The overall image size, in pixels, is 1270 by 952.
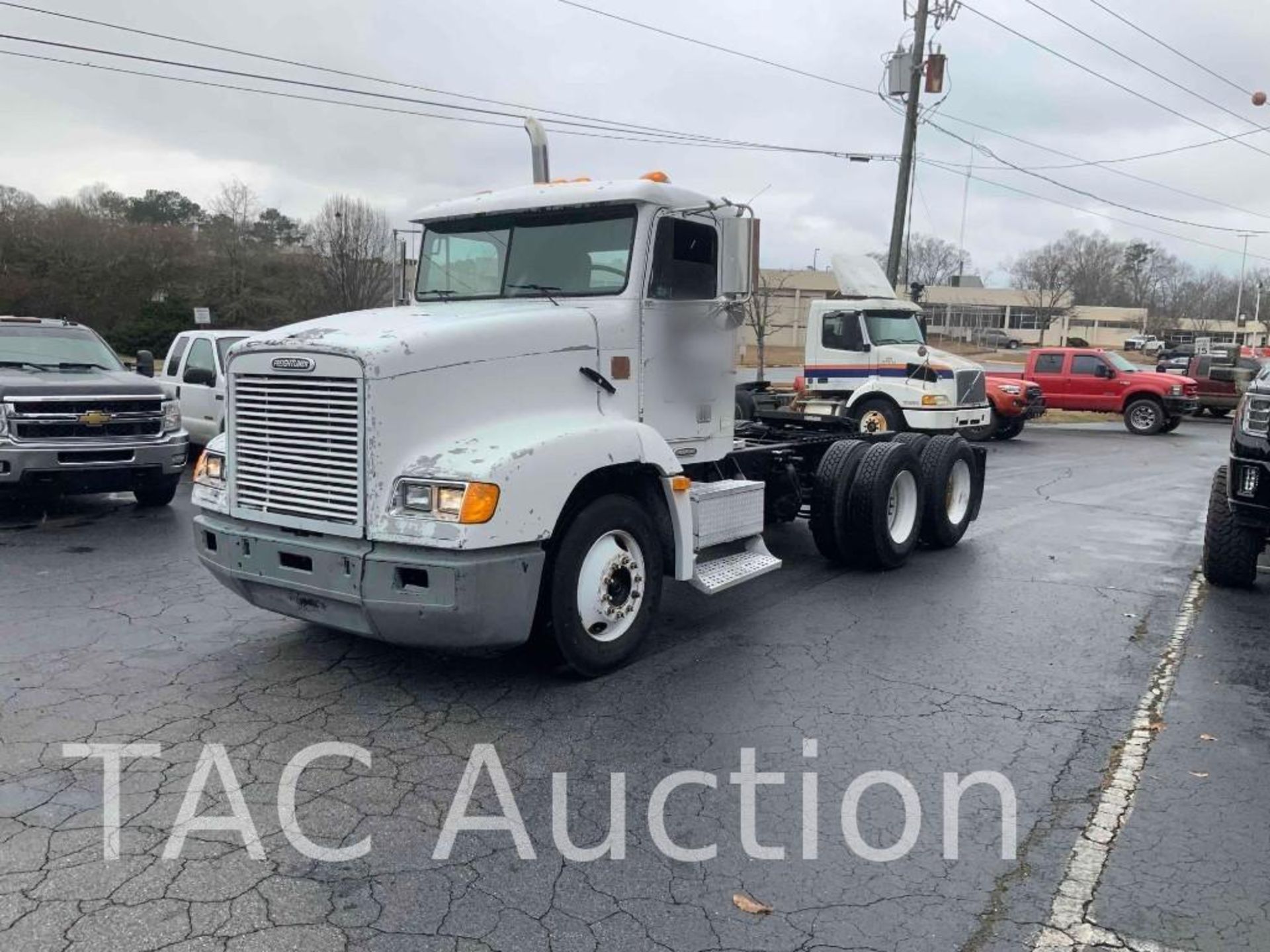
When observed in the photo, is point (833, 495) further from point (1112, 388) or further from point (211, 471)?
point (1112, 388)

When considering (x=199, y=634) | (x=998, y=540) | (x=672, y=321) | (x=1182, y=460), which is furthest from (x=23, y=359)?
(x=1182, y=460)

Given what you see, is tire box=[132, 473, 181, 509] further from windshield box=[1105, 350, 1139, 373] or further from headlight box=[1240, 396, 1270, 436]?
windshield box=[1105, 350, 1139, 373]

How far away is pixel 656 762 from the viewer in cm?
436

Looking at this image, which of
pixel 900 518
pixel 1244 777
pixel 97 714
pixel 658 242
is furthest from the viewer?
pixel 900 518

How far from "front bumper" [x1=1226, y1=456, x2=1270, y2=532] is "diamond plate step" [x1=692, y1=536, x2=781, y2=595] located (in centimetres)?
342

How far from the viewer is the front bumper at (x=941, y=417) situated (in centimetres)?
1692

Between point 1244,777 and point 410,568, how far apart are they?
3814 mm

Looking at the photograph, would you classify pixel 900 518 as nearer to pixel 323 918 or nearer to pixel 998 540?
pixel 998 540

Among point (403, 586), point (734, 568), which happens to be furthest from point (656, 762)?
point (734, 568)

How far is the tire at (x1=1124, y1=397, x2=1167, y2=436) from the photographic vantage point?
23516 millimetres

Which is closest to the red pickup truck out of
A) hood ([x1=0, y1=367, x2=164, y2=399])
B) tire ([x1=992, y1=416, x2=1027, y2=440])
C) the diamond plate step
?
tire ([x1=992, y1=416, x2=1027, y2=440])

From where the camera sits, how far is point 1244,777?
433 cm

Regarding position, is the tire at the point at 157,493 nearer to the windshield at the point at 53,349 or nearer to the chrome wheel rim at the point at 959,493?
the windshield at the point at 53,349

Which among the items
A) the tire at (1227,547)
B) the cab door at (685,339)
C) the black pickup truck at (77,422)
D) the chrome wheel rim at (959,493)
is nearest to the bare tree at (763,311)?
the cab door at (685,339)
